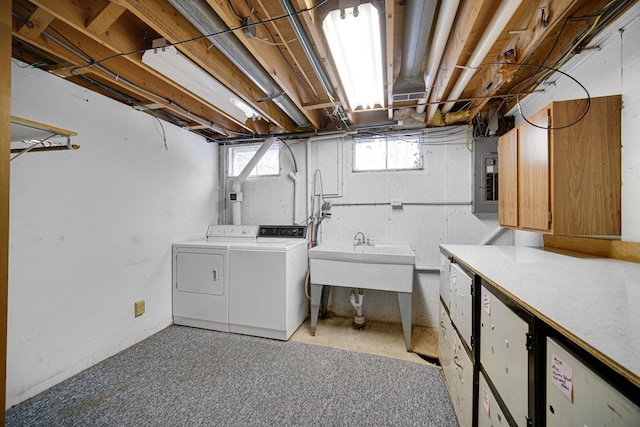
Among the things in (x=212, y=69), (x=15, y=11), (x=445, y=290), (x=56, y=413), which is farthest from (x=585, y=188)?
(x=56, y=413)

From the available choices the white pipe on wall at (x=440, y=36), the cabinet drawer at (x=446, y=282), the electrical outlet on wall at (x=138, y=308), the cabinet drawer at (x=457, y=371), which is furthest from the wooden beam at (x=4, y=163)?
the cabinet drawer at (x=446, y=282)

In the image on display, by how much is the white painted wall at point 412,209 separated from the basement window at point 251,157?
331 millimetres

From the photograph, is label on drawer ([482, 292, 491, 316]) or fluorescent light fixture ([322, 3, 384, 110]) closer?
label on drawer ([482, 292, 491, 316])

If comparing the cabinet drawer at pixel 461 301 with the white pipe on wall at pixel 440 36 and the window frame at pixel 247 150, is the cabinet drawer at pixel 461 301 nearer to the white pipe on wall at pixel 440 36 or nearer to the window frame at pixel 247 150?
the white pipe on wall at pixel 440 36

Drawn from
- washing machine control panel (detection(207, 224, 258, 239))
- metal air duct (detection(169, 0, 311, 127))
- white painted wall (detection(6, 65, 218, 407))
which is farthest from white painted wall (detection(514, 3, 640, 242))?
white painted wall (detection(6, 65, 218, 407))

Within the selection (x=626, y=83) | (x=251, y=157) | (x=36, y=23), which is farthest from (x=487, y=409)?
(x=251, y=157)

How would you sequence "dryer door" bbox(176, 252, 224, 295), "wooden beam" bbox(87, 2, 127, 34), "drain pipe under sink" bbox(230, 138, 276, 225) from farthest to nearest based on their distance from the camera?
"drain pipe under sink" bbox(230, 138, 276, 225), "dryer door" bbox(176, 252, 224, 295), "wooden beam" bbox(87, 2, 127, 34)

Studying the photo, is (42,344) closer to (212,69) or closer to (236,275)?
(236,275)

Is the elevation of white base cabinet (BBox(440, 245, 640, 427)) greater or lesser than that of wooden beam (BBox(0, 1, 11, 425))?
lesser

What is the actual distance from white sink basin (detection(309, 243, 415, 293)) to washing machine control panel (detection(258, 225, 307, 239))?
0.44 metres

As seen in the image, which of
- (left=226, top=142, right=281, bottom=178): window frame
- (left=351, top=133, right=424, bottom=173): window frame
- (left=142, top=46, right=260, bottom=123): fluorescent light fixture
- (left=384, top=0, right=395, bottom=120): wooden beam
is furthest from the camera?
(left=226, top=142, right=281, bottom=178): window frame

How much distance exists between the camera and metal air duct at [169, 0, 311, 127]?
125 cm

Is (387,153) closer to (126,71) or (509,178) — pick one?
(509,178)

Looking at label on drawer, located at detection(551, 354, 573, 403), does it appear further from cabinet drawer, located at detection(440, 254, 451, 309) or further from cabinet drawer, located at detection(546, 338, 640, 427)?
cabinet drawer, located at detection(440, 254, 451, 309)
